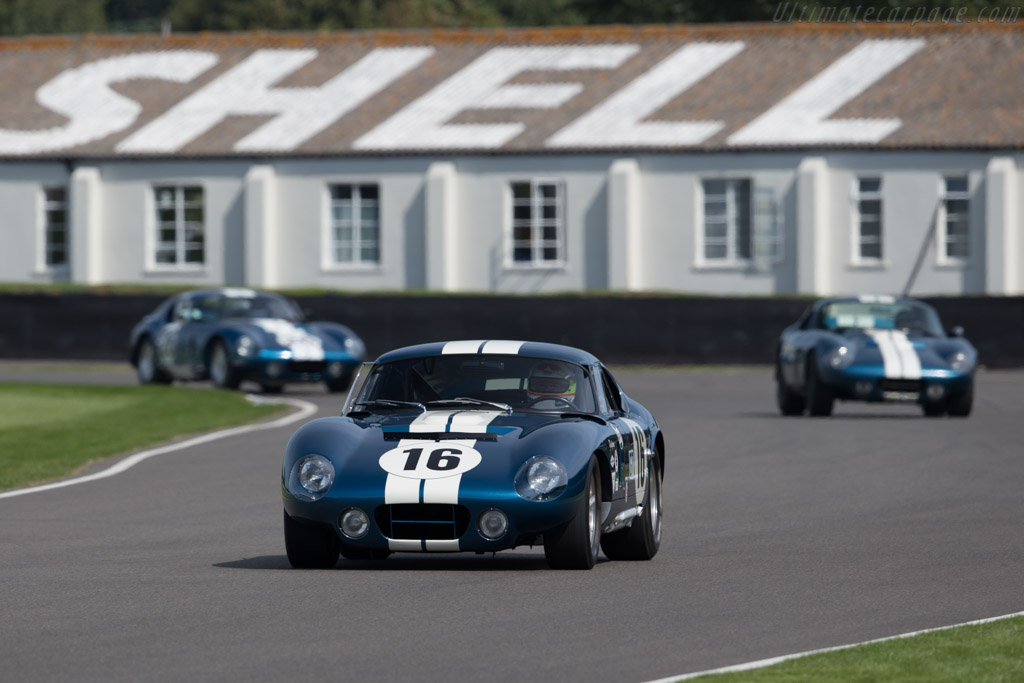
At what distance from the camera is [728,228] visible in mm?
46000

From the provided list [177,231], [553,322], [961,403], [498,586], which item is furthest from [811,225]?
[498,586]

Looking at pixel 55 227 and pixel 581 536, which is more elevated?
pixel 55 227

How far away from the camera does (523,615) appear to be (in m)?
8.68

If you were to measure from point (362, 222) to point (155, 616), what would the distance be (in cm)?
3973

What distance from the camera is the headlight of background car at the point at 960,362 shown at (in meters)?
22.9

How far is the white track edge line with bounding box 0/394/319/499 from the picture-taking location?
1547 centimetres

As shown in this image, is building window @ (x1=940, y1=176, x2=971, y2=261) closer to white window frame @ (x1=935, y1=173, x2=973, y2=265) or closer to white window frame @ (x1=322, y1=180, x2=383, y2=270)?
white window frame @ (x1=935, y1=173, x2=973, y2=265)

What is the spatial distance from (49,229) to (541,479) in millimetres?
41609

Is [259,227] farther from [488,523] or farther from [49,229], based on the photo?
[488,523]

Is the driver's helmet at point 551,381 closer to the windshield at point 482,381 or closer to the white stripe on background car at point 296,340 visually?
the windshield at point 482,381

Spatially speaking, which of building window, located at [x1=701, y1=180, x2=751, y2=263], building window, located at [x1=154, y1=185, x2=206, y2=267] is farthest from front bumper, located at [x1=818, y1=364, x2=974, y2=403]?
building window, located at [x1=154, y1=185, x2=206, y2=267]

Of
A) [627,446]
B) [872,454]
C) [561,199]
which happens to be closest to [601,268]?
[561,199]

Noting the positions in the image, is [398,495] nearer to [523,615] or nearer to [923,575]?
[523,615]

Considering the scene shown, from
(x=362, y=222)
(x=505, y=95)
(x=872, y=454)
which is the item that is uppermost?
(x=505, y=95)
